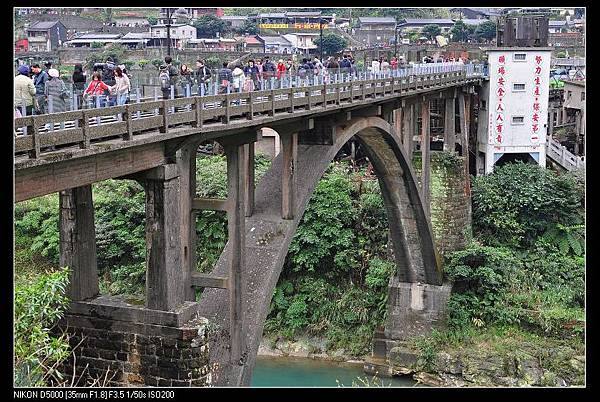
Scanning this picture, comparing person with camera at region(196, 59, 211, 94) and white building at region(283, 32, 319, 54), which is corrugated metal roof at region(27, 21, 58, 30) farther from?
person with camera at region(196, 59, 211, 94)

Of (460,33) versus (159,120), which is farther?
(460,33)

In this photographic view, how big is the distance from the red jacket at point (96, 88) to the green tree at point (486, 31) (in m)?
58.2

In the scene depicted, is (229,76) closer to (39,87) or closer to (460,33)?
(39,87)

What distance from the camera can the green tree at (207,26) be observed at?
61781mm

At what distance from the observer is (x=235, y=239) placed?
49.0 ft

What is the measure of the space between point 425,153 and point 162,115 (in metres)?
19.2

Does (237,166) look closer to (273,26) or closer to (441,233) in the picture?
(441,233)

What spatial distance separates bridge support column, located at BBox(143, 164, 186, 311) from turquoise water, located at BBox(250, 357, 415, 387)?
16.6 meters

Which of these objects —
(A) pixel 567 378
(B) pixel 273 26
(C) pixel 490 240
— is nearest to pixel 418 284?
(C) pixel 490 240

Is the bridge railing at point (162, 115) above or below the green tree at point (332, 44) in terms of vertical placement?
below

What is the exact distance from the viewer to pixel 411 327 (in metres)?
31.4

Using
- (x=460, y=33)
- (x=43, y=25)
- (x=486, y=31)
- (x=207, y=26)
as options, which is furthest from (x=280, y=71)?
(x=486, y=31)

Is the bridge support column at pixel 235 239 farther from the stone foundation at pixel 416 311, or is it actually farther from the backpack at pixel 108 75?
the stone foundation at pixel 416 311

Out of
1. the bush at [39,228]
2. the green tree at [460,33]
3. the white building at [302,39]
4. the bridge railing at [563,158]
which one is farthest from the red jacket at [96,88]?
the green tree at [460,33]
